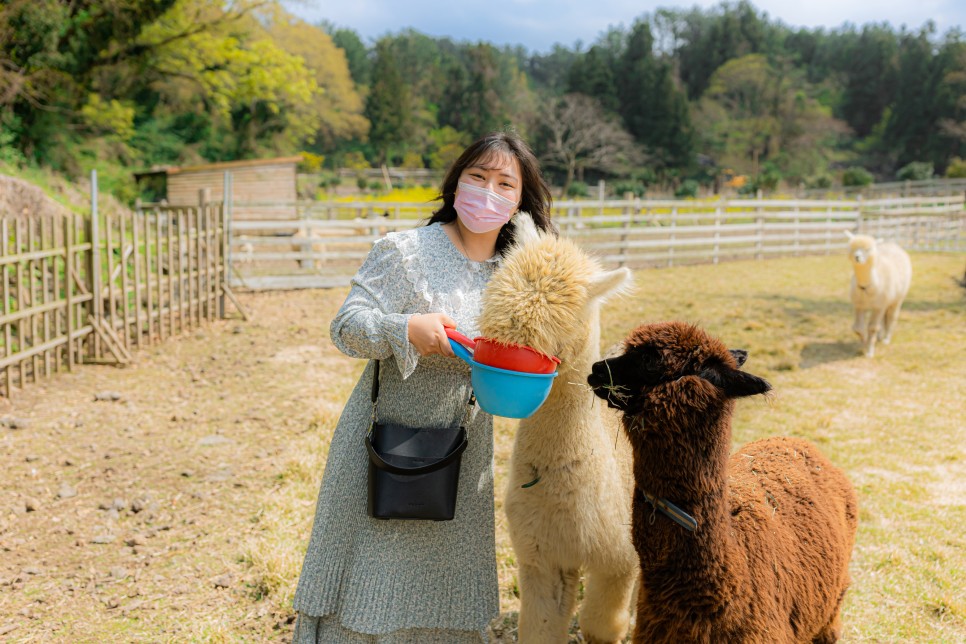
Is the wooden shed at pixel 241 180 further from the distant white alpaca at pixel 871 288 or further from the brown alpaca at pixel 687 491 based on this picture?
the brown alpaca at pixel 687 491

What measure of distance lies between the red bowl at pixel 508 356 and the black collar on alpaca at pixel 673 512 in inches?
19.7

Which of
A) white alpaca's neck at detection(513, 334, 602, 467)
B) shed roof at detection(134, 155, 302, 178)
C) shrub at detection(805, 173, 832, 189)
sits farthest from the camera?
shrub at detection(805, 173, 832, 189)

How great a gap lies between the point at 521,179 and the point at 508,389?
2.84 ft

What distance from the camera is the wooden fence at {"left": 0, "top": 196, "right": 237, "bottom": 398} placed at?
6.11 metres

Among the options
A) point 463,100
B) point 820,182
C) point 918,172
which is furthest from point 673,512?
point 463,100

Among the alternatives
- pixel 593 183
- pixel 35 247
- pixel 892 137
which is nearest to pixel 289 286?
pixel 35 247

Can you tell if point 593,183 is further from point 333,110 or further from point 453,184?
point 453,184

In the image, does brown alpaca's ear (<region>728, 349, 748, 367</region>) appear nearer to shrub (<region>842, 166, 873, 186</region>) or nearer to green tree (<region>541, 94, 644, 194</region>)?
green tree (<region>541, 94, 644, 194</region>)

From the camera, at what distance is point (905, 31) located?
3081 inches

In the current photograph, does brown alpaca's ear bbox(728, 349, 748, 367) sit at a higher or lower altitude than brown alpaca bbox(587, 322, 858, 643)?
higher

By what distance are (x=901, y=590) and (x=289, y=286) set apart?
38.0 feet

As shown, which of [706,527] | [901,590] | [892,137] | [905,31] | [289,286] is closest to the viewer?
[706,527]

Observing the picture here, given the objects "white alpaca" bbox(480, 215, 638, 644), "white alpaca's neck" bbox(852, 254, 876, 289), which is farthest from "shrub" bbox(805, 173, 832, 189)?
"white alpaca" bbox(480, 215, 638, 644)

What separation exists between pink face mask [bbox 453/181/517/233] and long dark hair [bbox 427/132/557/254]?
105mm
